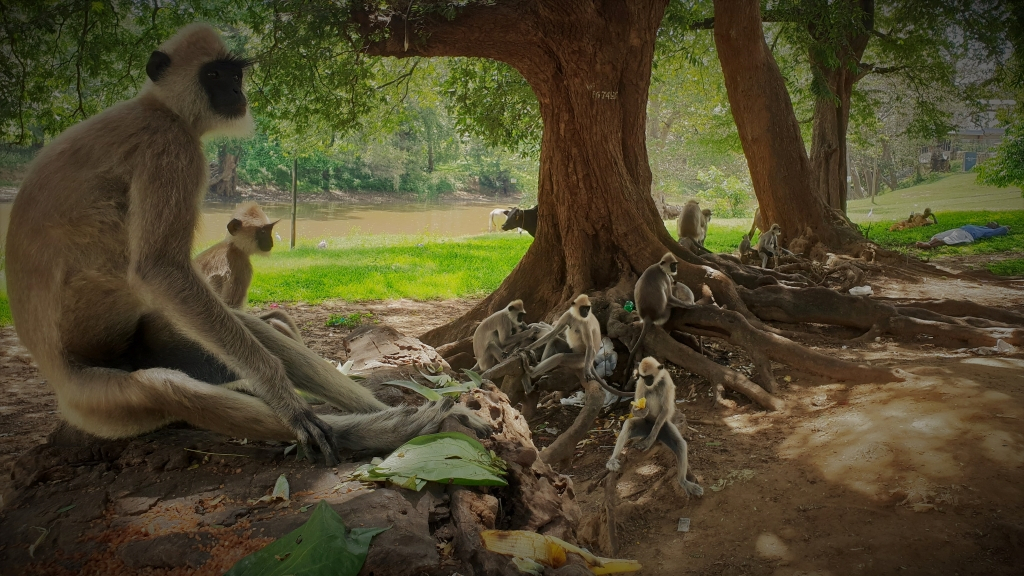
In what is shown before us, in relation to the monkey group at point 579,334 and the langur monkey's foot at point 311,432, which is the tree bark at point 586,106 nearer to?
the monkey group at point 579,334

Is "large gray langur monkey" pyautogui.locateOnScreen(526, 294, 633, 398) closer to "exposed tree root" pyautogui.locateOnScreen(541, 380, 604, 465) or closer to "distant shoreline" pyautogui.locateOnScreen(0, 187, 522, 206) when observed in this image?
"exposed tree root" pyautogui.locateOnScreen(541, 380, 604, 465)

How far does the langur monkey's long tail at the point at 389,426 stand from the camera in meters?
2.48

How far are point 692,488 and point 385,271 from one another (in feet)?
29.5

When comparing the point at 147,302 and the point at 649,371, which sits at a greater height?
the point at 147,302

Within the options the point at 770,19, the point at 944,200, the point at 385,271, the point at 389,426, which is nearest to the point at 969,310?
the point at 770,19

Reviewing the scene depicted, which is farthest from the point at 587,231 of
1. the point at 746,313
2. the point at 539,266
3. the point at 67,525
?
the point at 67,525

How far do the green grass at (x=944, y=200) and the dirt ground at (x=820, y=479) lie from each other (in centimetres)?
1393

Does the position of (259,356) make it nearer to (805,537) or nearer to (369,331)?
(369,331)

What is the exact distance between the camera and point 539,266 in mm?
7152

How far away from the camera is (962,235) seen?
12602 mm

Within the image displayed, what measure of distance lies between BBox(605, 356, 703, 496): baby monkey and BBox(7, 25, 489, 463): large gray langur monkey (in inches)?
73.6

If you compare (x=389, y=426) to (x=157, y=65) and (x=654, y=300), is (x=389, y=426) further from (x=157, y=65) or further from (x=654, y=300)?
(x=654, y=300)

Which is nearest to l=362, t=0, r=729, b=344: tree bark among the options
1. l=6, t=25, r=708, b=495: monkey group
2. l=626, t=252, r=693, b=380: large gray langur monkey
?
l=626, t=252, r=693, b=380: large gray langur monkey

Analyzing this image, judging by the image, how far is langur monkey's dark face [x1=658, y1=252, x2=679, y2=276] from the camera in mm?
5922
